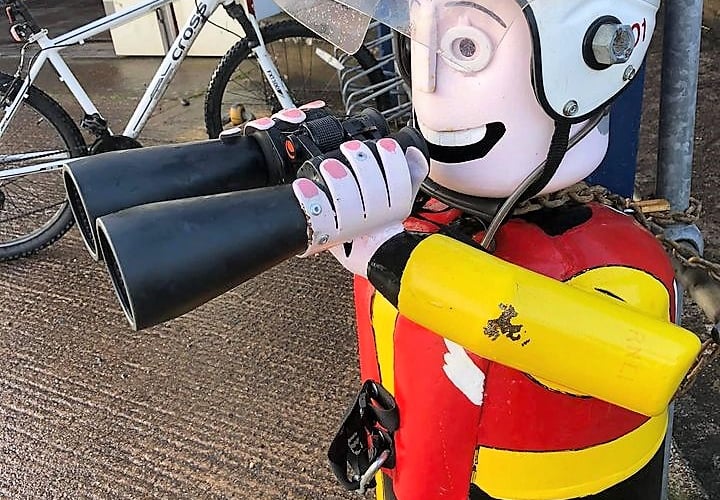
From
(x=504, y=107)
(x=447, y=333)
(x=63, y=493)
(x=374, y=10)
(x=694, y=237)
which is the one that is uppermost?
(x=374, y=10)

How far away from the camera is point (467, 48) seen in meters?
1.13

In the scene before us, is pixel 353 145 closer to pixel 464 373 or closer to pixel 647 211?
pixel 464 373

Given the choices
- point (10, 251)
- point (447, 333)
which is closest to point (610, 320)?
point (447, 333)

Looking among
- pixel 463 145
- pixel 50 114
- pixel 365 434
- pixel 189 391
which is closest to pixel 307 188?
pixel 463 145

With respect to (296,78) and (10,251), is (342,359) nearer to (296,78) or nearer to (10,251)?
(10,251)

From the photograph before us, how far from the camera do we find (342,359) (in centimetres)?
276

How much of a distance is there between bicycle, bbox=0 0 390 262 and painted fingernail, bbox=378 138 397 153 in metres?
2.70

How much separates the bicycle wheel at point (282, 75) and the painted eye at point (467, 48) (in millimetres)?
2351

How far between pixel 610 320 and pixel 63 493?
6.30 feet

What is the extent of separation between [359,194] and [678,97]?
0.74 m

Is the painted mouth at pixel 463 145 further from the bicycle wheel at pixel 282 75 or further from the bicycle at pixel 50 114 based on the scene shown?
the bicycle at pixel 50 114

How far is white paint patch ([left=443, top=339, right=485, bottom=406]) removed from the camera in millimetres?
1192

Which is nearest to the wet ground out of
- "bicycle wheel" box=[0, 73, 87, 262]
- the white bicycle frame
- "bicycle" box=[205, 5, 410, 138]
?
"bicycle wheel" box=[0, 73, 87, 262]

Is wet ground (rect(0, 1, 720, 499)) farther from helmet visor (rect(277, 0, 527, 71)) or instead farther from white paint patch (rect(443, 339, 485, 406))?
helmet visor (rect(277, 0, 527, 71))
